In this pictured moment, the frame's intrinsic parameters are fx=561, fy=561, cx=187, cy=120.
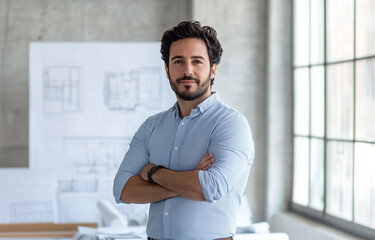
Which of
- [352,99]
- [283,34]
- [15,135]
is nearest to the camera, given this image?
[352,99]

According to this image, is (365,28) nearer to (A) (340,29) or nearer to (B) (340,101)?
(A) (340,29)

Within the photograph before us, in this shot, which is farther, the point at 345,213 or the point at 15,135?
the point at 15,135

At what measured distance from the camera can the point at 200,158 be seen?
7.86 feet

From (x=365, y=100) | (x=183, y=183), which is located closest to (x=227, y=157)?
(x=183, y=183)

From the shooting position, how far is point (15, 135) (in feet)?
21.6

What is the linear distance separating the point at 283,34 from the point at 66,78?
221cm

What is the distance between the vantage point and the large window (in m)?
4.28

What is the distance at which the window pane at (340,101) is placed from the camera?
4.55m

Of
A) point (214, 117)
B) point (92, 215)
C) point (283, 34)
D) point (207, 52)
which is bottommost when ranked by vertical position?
point (92, 215)

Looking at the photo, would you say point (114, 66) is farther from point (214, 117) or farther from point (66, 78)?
point (214, 117)

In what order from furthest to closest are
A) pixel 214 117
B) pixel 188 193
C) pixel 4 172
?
pixel 4 172, pixel 214 117, pixel 188 193

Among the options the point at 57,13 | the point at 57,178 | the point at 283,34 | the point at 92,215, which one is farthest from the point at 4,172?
the point at 283,34

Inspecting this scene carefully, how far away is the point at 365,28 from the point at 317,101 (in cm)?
103

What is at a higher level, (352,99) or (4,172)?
(352,99)
